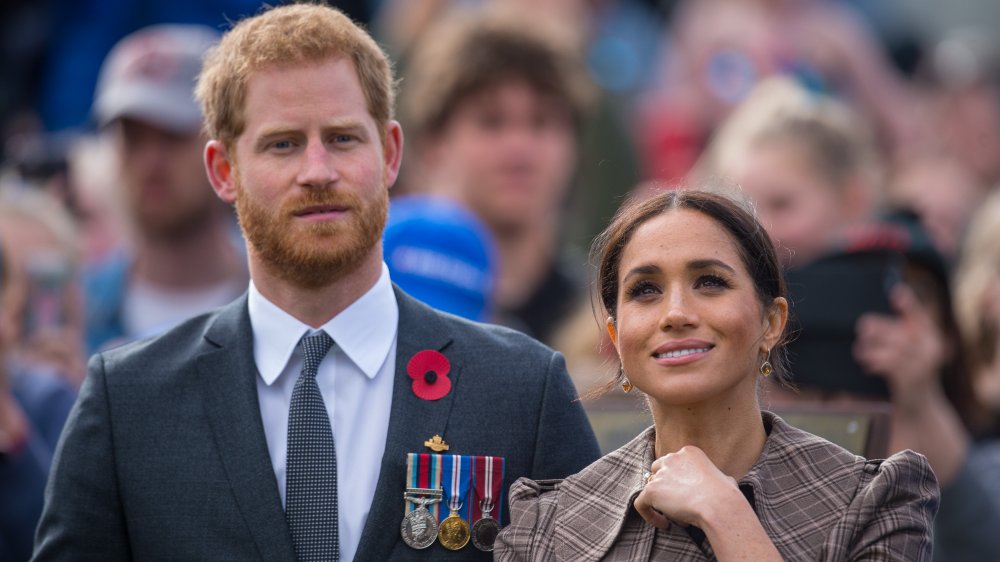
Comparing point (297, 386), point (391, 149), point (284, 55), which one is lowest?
point (297, 386)

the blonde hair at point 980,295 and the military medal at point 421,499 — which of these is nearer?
the military medal at point 421,499

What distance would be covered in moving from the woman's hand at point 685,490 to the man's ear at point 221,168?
1284 millimetres

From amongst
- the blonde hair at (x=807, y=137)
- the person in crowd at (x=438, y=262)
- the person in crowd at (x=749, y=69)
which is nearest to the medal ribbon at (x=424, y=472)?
the person in crowd at (x=438, y=262)

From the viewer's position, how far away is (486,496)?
408 cm

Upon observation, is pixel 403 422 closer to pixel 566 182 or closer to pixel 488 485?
pixel 488 485

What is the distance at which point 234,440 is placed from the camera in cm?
406

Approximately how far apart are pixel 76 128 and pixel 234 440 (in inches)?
258

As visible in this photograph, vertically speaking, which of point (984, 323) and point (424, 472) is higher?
point (424, 472)

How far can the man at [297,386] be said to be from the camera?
13.2 ft

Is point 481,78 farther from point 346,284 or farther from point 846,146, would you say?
point 346,284

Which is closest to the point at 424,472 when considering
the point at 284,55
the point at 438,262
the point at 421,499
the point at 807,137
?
the point at 421,499

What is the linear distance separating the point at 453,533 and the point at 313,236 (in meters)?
0.77

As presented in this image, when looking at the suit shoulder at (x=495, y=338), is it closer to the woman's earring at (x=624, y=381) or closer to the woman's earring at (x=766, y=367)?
the woman's earring at (x=624, y=381)

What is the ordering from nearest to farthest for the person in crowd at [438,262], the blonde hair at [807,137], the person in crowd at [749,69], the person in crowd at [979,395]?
the person in crowd at [438,262] → the person in crowd at [979,395] → the blonde hair at [807,137] → the person in crowd at [749,69]
